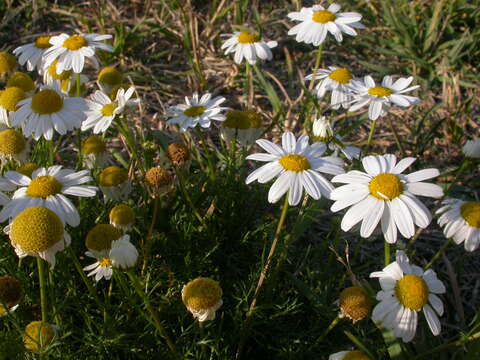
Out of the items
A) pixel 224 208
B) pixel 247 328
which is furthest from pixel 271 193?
pixel 224 208

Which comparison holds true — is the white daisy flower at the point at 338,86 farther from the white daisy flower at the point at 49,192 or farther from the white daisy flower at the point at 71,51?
the white daisy flower at the point at 49,192

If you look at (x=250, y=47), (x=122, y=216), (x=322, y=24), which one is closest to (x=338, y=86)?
(x=322, y=24)

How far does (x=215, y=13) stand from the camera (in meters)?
3.54

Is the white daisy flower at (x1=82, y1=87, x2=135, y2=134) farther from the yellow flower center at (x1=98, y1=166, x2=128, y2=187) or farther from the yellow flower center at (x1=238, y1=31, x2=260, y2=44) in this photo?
the yellow flower center at (x1=238, y1=31, x2=260, y2=44)

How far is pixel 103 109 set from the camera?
1734 millimetres

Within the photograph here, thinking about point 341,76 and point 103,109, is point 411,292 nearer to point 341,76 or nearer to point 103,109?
point 341,76

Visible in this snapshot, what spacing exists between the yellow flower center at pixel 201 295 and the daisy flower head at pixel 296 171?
0.26 m

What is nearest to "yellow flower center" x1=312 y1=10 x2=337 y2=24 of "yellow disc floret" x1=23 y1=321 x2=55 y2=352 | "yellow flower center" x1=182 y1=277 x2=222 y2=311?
"yellow flower center" x1=182 y1=277 x2=222 y2=311

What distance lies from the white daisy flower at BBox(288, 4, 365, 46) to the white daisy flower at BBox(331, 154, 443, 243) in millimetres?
815

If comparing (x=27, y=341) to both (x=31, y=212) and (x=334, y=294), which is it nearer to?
(x=31, y=212)

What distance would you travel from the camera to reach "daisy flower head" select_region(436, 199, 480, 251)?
146 cm

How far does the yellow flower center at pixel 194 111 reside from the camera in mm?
1861

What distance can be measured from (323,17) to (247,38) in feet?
1.09

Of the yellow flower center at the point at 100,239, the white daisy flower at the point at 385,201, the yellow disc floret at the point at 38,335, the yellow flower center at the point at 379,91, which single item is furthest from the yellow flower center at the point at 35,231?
the yellow flower center at the point at 379,91
